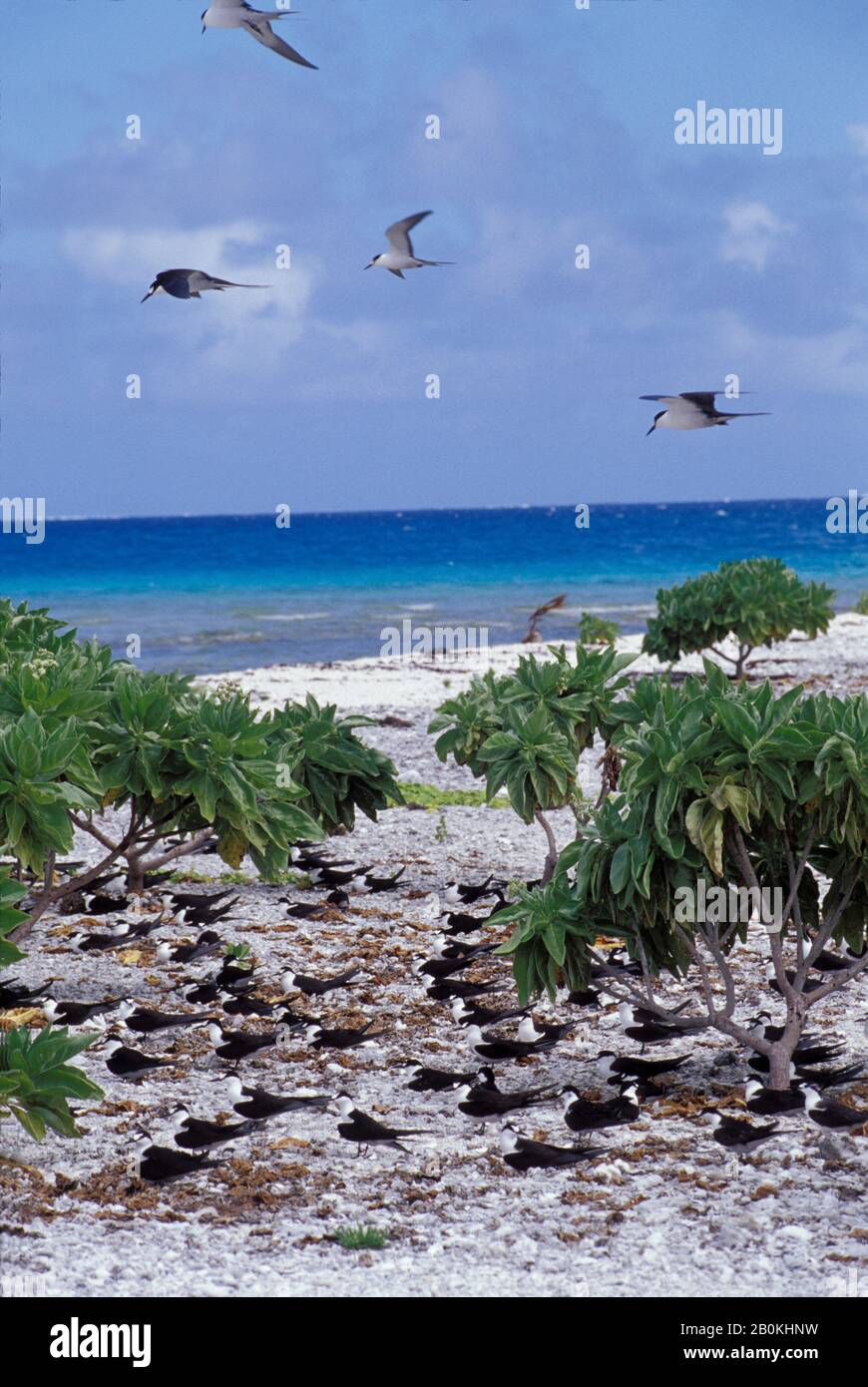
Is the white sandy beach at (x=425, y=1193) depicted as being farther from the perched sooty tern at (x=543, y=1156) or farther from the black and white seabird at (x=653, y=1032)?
the black and white seabird at (x=653, y=1032)

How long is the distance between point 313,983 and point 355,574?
5922 cm

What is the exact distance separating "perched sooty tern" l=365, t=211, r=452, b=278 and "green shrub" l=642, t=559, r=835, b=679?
5635 mm

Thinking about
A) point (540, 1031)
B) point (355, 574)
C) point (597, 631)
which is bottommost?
point (540, 1031)

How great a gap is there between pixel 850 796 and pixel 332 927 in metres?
4.44

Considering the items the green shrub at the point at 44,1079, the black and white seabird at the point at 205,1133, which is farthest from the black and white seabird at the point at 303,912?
the green shrub at the point at 44,1079

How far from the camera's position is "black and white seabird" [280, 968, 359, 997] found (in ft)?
23.1

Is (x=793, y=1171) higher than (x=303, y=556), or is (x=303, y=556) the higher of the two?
(x=303, y=556)

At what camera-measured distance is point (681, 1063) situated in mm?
6086

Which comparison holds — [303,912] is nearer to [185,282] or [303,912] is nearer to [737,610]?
[185,282]

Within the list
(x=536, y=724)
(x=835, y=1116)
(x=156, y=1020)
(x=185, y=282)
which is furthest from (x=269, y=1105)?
(x=185, y=282)

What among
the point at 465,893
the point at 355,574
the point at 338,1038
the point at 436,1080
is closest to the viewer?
the point at 436,1080

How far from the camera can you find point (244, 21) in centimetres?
944
